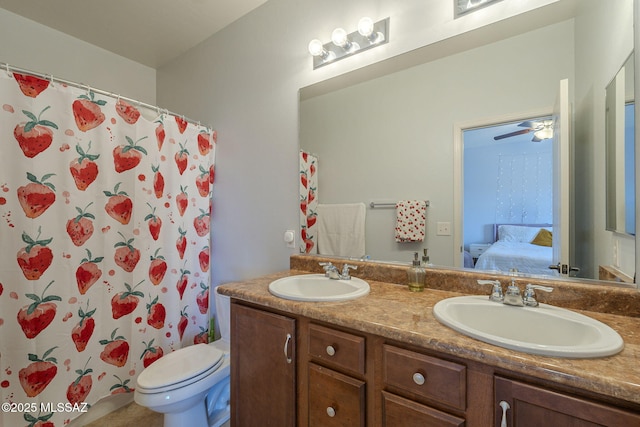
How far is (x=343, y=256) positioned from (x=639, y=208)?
1132 millimetres

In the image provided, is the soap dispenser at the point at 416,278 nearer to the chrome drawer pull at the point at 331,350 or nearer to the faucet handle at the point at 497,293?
the faucet handle at the point at 497,293

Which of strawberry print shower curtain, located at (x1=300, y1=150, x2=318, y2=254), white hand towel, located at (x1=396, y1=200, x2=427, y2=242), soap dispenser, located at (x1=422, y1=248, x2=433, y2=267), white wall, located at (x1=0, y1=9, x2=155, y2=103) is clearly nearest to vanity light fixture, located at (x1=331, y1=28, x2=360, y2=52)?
strawberry print shower curtain, located at (x1=300, y1=150, x2=318, y2=254)

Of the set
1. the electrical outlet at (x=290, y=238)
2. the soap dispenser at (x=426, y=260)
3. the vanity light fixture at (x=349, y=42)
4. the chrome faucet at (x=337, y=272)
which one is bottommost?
the chrome faucet at (x=337, y=272)

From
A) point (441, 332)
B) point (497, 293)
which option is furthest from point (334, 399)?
point (497, 293)

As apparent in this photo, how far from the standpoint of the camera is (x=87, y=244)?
1.47 meters

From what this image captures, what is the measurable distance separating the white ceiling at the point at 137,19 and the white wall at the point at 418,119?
99 centimetres

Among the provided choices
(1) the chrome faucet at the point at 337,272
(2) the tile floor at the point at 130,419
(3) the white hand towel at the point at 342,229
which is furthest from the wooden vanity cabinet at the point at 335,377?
(2) the tile floor at the point at 130,419

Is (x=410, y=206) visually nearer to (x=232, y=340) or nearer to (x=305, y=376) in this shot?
(x=305, y=376)

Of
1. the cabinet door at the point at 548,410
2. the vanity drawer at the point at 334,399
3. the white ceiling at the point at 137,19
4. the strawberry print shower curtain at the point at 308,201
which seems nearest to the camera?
the cabinet door at the point at 548,410

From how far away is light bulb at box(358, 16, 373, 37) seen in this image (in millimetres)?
1303

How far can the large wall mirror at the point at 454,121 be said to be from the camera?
0.98 metres

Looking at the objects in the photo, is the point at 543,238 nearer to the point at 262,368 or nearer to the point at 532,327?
the point at 532,327

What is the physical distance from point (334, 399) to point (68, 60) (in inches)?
114

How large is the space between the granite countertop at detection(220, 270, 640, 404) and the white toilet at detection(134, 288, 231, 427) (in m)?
0.50
